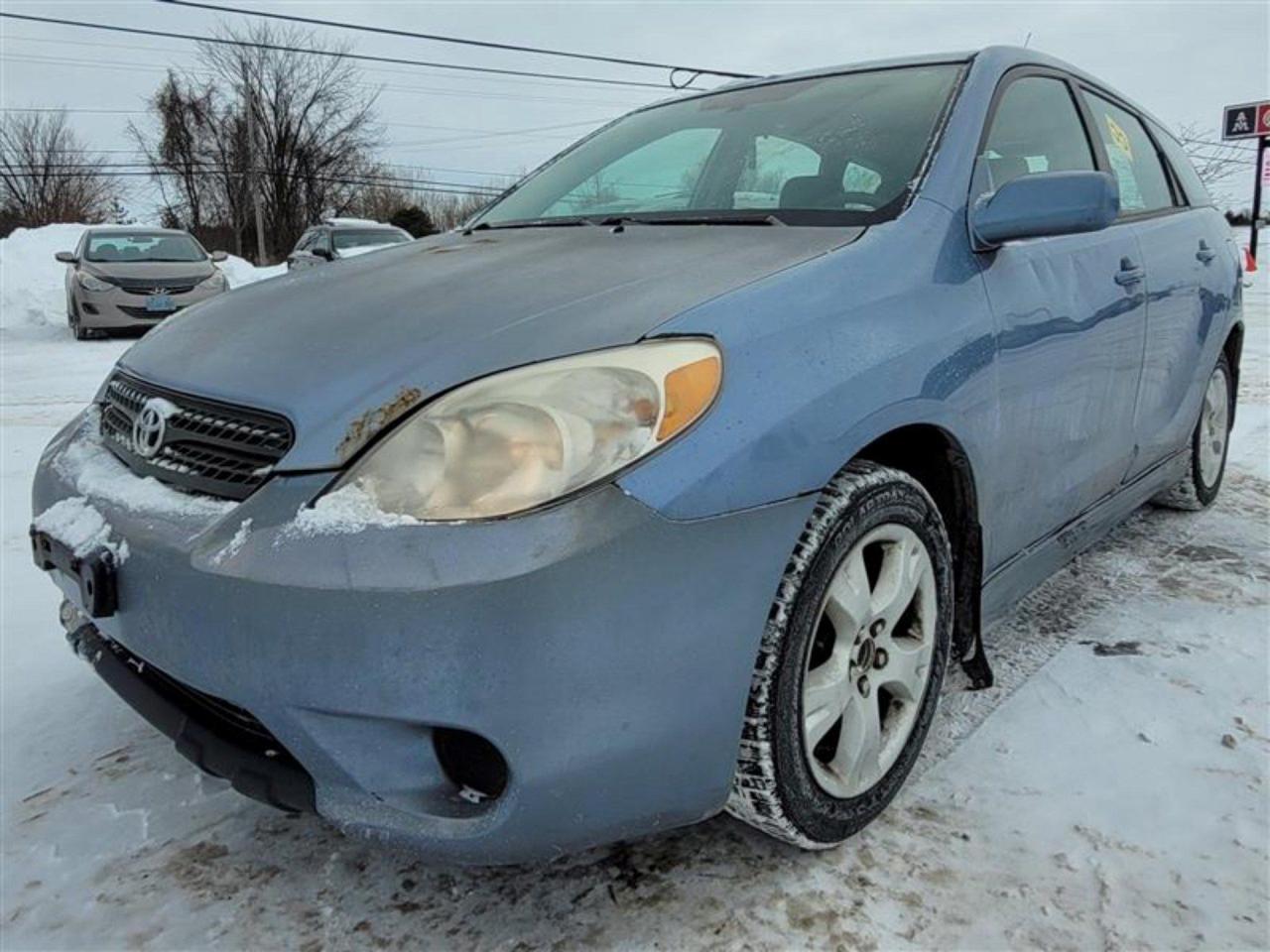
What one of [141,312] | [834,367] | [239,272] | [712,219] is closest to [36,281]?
[239,272]

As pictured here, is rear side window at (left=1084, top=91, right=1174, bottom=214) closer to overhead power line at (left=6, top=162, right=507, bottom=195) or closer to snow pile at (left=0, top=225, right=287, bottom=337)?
snow pile at (left=0, top=225, right=287, bottom=337)

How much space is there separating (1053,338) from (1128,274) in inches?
24.9

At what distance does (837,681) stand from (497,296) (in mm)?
904

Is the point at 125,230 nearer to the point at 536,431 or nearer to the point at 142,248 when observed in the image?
the point at 142,248

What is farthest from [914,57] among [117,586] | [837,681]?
[117,586]

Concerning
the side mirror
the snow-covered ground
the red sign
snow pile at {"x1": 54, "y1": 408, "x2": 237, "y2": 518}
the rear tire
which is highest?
the red sign

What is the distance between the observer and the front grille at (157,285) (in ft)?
35.1

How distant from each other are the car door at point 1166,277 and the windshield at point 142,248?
1106 centimetres

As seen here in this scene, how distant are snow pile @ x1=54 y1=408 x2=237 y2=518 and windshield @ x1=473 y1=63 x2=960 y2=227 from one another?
4.11 feet

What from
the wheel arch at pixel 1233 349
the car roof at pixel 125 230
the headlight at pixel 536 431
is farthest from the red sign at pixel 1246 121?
the headlight at pixel 536 431

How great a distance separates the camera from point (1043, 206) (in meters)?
1.94

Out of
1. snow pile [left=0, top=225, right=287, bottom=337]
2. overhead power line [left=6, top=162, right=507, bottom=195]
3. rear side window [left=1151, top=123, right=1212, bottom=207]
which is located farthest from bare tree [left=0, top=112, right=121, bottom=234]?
rear side window [left=1151, top=123, right=1212, bottom=207]

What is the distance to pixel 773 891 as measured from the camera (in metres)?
1.64

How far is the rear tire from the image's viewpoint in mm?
3590
